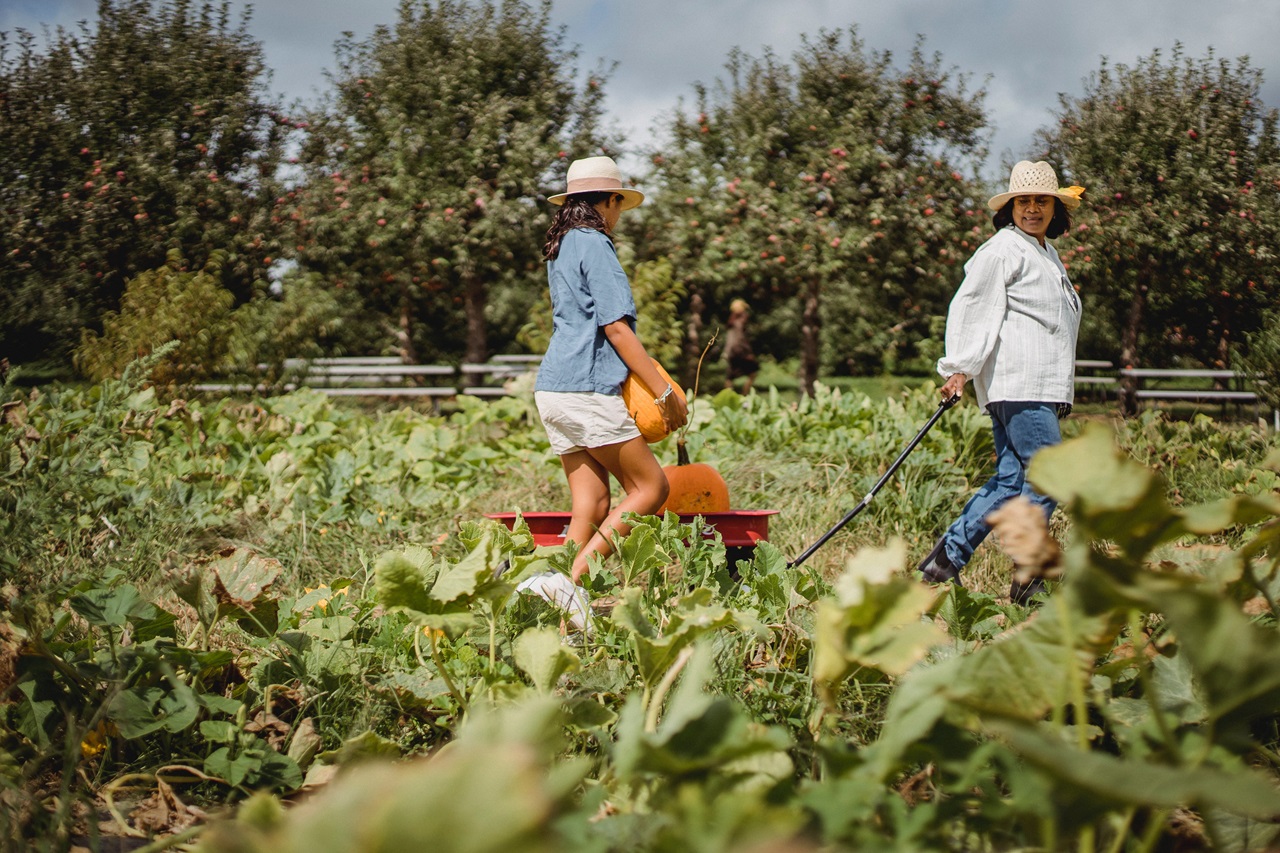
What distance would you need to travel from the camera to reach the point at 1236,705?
0.86 meters

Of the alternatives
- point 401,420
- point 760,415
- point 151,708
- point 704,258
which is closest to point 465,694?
point 151,708

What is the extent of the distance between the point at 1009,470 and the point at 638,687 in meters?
2.12

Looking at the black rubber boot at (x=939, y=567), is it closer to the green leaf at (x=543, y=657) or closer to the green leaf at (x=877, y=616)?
the green leaf at (x=543, y=657)

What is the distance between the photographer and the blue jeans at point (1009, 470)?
349cm

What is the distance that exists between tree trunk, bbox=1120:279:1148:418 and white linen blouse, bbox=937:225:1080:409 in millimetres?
12187

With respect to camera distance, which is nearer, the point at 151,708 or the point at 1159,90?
the point at 151,708

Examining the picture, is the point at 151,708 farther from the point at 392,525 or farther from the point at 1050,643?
the point at 392,525

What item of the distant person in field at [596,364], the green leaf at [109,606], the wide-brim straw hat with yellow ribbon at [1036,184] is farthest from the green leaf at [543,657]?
the wide-brim straw hat with yellow ribbon at [1036,184]

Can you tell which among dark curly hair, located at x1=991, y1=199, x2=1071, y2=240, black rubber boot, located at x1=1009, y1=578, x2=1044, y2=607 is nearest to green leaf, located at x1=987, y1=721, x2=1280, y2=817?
black rubber boot, located at x1=1009, y1=578, x2=1044, y2=607

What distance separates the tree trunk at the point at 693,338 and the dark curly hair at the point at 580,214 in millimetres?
14010

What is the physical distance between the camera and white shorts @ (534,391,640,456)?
3.13 metres

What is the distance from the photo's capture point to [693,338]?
714 inches

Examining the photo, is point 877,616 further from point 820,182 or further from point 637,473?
point 820,182

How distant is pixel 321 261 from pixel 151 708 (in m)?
15.6
